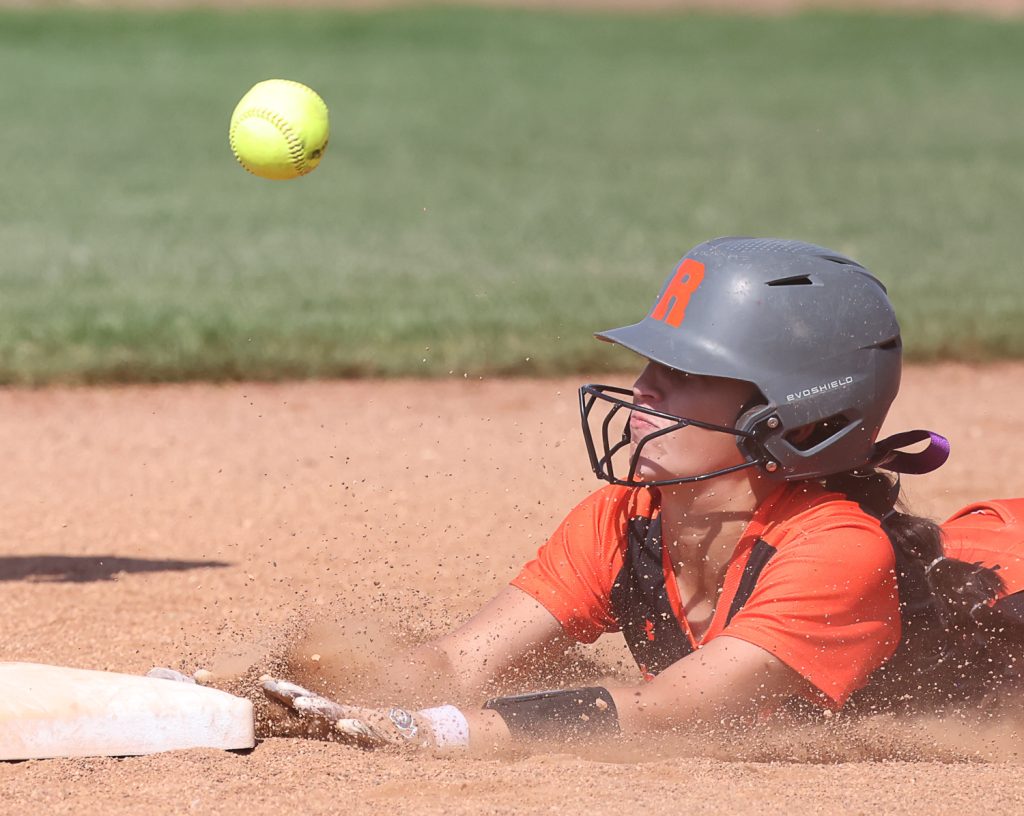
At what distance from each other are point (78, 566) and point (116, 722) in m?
1.77

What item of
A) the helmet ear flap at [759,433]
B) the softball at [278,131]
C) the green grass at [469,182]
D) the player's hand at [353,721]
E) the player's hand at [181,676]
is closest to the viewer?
the player's hand at [353,721]

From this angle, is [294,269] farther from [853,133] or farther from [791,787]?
[853,133]

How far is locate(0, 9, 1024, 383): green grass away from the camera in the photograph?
769cm

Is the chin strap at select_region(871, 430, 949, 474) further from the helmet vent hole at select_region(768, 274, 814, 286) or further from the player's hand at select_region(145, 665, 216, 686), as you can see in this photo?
the player's hand at select_region(145, 665, 216, 686)

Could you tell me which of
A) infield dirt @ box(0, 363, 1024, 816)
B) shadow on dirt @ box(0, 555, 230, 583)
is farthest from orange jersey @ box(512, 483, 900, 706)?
shadow on dirt @ box(0, 555, 230, 583)

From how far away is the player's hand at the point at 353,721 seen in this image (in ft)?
9.86

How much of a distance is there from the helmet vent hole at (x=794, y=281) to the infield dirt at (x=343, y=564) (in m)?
0.95

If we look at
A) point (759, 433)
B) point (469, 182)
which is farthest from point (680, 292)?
point (469, 182)

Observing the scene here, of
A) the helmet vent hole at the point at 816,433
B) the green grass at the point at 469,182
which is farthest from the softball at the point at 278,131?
the green grass at the point at 469,182

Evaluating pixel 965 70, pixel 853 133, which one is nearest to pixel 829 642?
pixel 853 133

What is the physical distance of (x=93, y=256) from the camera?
32.3 ft

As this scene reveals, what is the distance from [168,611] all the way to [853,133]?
14160 mm

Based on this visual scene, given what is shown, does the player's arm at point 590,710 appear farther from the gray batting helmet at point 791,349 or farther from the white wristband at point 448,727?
the gray batting helmet at point 791,349

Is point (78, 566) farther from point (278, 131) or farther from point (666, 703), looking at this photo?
point (666, 703)
